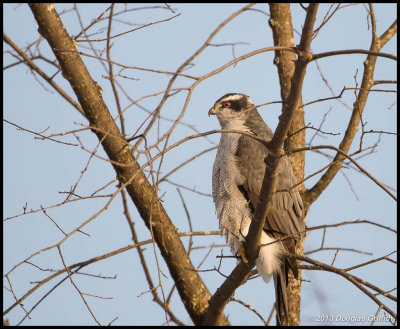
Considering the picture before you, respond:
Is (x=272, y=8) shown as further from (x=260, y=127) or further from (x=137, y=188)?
(x=137, y=188)

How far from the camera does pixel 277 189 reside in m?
4.93

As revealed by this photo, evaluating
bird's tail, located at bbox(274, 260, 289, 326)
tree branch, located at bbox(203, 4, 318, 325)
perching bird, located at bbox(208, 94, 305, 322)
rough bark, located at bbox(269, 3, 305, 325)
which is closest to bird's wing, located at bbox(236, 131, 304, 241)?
perching bird, located at bbox(208, 94, 305, 322)

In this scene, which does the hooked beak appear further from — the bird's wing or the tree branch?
the tree branch

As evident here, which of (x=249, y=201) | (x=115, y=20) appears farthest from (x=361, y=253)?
(x=115, y=20)

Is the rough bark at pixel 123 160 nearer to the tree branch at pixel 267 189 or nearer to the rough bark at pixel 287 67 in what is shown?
the tree branch at pixel 267 189

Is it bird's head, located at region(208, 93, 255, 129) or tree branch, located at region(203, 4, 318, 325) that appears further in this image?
bird's head, located at region(208, 93, 255, 129)

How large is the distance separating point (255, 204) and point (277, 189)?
0.24 metres

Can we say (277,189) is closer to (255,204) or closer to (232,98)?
(255,204)

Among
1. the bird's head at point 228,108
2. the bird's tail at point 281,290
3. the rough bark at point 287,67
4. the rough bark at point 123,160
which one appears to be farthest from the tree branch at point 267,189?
the bird's head at point 228,108

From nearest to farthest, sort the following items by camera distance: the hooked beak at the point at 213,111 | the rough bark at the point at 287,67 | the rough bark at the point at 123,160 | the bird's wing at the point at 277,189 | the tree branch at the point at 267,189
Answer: the tree branch at the point at 267,189, the rough bark at the point at 123,160, the bird's wing at the point at 277,189, the hooked beak at the point at 213,111, the rough bark at the point at 287,67

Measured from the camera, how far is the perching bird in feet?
16.2

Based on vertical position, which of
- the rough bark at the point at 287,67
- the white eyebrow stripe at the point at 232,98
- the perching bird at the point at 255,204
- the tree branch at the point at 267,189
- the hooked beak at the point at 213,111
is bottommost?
the tree branch at the point at 267,189

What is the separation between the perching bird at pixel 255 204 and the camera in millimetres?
4926

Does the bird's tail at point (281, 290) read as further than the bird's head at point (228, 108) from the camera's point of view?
No
